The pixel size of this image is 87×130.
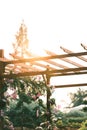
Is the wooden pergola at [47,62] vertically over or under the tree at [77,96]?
over

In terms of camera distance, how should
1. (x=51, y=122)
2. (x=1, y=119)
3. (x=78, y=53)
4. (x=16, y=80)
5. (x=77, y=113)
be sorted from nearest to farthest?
(x=78, y=53)
(x=1, y=119)
(x=51, y=122)
(x=16, y=80)
(x=77, y=113)

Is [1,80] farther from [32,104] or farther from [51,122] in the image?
[32,104]

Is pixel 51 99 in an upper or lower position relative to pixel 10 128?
upper

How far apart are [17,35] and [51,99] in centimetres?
2161

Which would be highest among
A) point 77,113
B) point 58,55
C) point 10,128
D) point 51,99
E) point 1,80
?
point 58,55

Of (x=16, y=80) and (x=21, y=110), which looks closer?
(x=16, y=80)

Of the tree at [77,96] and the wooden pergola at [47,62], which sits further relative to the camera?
the tree at [77,96]

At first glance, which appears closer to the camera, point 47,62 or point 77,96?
point 47,62

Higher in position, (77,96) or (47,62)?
(47,62)

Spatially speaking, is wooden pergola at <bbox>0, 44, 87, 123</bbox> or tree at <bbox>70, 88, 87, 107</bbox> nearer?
wooden pergola at <bbox>0, 44, 87, 123</bbox>

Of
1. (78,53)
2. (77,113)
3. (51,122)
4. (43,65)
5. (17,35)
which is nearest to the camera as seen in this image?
(78,53)

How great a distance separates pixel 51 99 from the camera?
10008 mm

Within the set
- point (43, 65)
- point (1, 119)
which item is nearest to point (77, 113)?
point (43, 65)

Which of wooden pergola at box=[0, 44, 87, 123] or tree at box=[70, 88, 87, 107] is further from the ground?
wooden pergola at box=[0, 44, 87, 123]
